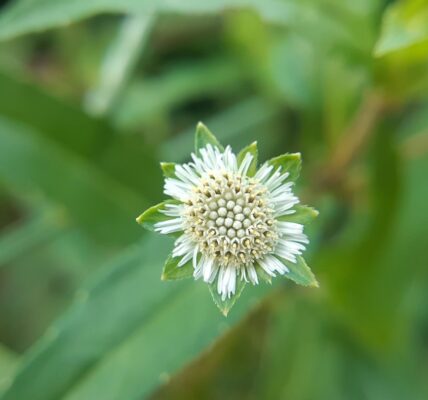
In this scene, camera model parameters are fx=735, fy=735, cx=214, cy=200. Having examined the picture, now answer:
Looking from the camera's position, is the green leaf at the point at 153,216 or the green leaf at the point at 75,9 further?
the green leaf at the point at 75,9

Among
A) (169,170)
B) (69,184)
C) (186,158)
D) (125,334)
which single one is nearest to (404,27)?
(169,170)

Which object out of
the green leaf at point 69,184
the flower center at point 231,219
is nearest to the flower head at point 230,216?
the flower center at point 231,219

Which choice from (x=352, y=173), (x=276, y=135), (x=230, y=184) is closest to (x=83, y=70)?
(x=276, y=135)

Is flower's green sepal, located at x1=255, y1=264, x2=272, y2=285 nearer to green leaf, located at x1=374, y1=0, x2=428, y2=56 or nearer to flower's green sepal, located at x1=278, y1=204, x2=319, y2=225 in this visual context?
flower's green sepal, located at x1=278, y1=204, x2=319, y2=225

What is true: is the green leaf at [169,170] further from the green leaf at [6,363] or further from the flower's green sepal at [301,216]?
the green leaf at [6,363]

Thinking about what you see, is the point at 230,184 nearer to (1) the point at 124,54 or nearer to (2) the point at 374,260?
(2) the point at 374,260

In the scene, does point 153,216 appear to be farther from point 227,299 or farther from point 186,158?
point 186,158

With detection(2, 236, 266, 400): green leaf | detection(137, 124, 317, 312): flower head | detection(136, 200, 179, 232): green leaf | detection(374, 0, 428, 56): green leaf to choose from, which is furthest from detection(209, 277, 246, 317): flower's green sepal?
detection(374, 0, 428, 56): green leaf
